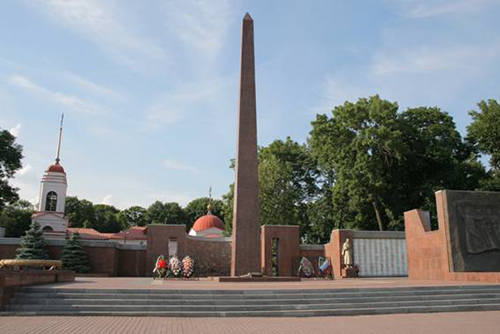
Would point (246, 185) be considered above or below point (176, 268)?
above

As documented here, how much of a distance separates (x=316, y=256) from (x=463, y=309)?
12951 millimetres

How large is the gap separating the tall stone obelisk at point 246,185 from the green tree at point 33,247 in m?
8.66

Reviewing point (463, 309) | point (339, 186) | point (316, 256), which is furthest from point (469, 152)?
point (463, 309)

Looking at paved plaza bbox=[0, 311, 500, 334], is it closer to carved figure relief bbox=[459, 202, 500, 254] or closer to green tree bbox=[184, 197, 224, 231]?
carved figure relief bbox=[459, 202, 500, 254]

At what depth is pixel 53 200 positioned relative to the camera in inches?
1438

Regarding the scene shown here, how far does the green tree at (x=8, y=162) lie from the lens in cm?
2895

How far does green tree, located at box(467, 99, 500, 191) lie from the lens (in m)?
25.8

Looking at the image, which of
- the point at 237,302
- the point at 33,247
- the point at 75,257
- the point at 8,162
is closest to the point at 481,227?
the point at 237,302

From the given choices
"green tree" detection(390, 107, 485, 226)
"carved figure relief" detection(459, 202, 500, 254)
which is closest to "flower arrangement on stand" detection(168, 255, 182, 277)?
"carved figure relief" detection(459, 202, 500, 254)

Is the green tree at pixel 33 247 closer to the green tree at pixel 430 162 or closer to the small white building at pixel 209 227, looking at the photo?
the green tree at pixel 430 162

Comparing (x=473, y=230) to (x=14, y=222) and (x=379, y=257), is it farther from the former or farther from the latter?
(x=14, y=222)

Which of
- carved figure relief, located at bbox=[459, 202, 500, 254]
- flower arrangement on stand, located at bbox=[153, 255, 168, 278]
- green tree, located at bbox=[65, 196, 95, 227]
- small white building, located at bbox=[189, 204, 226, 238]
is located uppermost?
green tree, located at bbox=[65, 196, 95, 227]

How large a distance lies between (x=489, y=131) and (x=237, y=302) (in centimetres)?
2253

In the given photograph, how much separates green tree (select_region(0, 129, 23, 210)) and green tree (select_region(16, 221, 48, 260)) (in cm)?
1208
